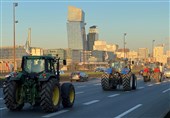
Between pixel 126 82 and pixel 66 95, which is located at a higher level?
pixel 66 95

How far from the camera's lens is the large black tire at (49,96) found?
14969 millimetres

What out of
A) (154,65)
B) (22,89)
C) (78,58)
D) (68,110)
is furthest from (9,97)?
(78,58)

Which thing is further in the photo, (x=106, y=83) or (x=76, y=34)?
(x=76, y=34)

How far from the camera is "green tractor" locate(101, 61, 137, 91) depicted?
93.3 feet

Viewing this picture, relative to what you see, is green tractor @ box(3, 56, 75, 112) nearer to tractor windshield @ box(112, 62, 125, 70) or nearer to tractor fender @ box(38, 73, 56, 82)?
tractor fender @ box(38, 73, 56, 82)

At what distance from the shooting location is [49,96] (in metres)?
15.0

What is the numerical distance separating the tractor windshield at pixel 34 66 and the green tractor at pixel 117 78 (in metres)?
12.7

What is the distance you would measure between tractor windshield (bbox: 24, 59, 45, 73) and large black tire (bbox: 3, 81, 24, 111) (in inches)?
39.9

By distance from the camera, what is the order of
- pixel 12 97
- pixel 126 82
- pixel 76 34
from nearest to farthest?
pixel 12 97
pixel 126 82
pixel 76 34

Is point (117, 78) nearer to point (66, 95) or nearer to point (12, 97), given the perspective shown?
point (66, 95)

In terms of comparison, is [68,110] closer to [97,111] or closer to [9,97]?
[97,111]

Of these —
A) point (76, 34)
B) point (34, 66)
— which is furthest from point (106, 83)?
point (76, 34)

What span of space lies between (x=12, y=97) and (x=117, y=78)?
14931 mm

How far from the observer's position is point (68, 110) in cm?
1591
